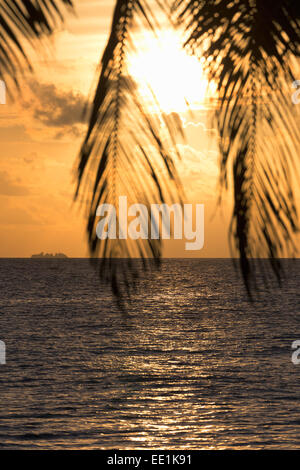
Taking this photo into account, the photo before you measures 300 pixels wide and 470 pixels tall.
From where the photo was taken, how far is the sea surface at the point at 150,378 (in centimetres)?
3528

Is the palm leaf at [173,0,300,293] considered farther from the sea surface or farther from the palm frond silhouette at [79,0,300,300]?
the sea surface

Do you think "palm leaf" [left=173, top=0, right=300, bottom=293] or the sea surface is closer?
"palm leaf" [left=173, top=0, right=300, bottom=293]

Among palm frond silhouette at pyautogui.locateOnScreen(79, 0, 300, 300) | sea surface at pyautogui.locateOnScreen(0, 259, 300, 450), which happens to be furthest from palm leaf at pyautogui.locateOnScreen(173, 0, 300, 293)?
sea surface at pyautogui.locateOnScreen(0, 259, 300, 450)

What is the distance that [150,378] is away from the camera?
47.0 metres

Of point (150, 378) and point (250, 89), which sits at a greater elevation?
point (150, 378)

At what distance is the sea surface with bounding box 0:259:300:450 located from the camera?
116ft

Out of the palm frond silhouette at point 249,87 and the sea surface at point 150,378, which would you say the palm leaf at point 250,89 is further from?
the sea surface at point 150,378

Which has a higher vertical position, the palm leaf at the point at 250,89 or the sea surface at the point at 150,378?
the sea surface at the point at 150,378

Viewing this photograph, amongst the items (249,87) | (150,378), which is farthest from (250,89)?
(150,378)

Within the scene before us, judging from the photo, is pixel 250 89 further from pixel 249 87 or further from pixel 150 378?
pixel 150 378

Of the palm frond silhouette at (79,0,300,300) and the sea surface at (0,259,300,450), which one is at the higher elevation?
the sea surface at (0,259,300,450)

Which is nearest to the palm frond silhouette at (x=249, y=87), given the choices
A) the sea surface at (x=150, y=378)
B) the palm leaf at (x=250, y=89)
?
the palm leaf at (x=250, y=89)
